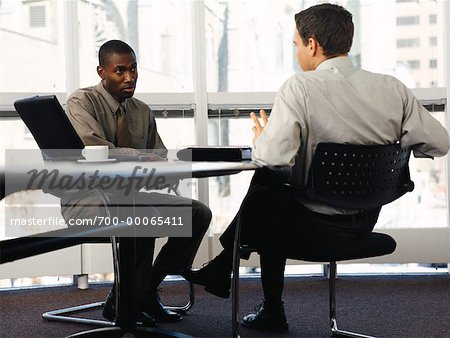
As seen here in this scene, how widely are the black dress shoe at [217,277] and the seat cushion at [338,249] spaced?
0.31m

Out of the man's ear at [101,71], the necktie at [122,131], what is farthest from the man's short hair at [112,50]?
the necktie at [122,131]

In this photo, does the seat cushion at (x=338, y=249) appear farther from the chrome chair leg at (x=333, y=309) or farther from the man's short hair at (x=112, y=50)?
the man's short hair at (x=112, y=50)

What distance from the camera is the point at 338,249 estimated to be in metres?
2.74

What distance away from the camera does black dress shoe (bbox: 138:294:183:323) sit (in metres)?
3.35

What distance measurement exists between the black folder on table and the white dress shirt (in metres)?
0.24

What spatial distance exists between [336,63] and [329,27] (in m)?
0.13

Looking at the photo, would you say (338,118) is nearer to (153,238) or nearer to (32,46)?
(153,238)

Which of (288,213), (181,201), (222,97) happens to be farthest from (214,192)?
(288,213)

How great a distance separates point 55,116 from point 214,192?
6.29ft

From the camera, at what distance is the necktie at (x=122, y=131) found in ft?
11.5

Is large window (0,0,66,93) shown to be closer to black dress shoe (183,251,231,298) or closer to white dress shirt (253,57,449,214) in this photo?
black dress shoe (183,251,231,298)

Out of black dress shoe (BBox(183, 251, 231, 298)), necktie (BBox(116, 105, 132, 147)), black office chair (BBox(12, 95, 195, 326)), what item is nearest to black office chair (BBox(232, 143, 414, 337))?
black dress shoe (BBox(183, 251, 231, 298))

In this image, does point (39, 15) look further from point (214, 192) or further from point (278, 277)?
point (278, 277)

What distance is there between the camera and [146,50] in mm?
4480
